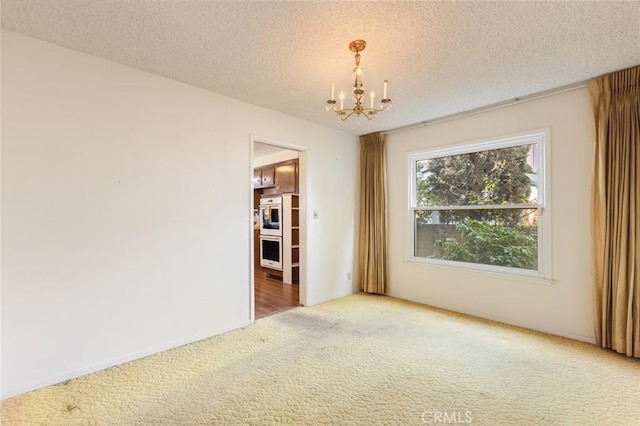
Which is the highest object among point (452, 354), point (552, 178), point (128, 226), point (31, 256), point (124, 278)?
point (552, 178)

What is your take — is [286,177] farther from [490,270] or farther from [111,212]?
[490,270]

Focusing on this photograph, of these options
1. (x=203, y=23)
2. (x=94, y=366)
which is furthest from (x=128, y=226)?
(x=203, y=23)

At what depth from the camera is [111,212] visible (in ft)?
8.05

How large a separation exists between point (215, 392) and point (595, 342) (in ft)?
11.2

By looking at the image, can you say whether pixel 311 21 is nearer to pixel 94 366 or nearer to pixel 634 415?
pixel 94 366

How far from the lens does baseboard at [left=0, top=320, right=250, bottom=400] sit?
206cm

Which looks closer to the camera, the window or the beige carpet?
the beige carpet

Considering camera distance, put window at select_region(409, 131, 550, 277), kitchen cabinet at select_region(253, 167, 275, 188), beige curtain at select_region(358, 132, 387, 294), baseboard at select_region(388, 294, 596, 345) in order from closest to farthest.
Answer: baseboard at select_region(388, 294, 596, 345) → window at select_region(409, 131, 550, 277) → beige curtain at select_region(358, 132, 387, 294) → kitchen cabinet at select_region(253, 167, 275, 188)

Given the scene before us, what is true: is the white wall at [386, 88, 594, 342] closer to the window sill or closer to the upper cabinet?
the window sill

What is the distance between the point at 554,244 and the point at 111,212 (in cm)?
421

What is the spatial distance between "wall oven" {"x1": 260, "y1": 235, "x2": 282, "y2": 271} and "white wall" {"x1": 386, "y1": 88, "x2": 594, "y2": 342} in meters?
2.79

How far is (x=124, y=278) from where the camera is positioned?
99.0 inches

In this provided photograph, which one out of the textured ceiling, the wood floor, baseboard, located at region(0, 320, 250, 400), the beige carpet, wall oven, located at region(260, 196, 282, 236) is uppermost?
the textured ceiling

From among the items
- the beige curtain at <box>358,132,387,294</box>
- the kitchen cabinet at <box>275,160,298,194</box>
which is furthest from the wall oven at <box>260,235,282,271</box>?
the beige curtain at <box>358,132,387,294</box>
